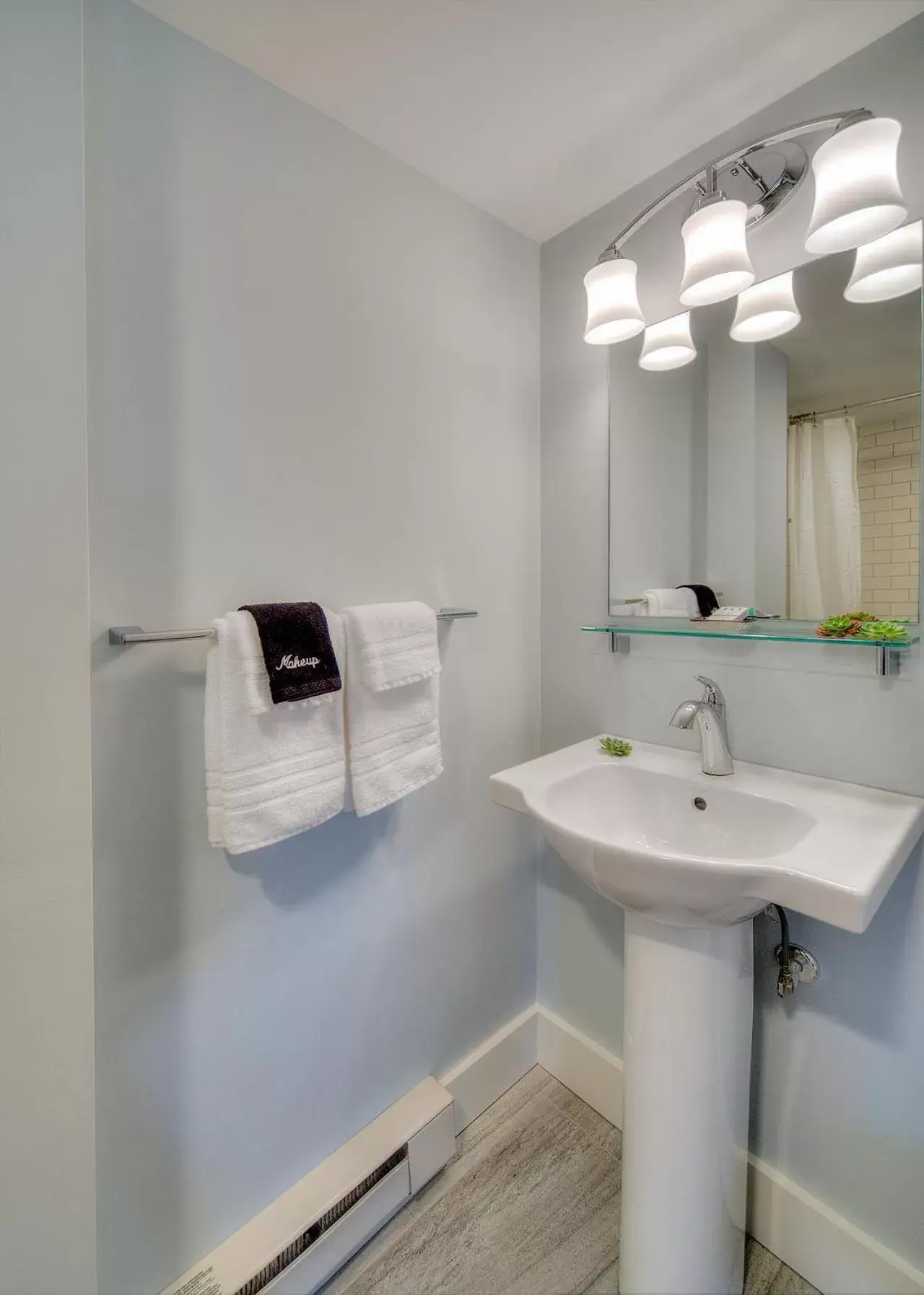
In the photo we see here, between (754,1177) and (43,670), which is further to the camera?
(754,1177)

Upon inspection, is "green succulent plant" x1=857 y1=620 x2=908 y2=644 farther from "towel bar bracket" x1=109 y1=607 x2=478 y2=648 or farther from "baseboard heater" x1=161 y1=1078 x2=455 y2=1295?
"baseboard heater" x1=161 y1=1078 x2=455 y2=1295

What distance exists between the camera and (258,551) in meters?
1.06

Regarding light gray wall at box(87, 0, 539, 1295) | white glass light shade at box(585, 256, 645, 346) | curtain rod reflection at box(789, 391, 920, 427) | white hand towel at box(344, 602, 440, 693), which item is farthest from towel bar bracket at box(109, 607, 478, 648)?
curtain rod reflection at box(789, 391, 920, 427)

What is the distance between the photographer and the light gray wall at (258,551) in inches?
36.1

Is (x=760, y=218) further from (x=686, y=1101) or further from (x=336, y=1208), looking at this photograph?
(x=336, y=1208)

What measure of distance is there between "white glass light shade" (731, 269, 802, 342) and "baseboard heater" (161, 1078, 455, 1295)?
1.83 meters

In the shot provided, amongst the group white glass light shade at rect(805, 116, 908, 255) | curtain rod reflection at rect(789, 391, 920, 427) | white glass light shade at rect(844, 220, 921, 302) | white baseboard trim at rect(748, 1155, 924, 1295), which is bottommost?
white baseboard trim at rect(748, 1155, 924, 1295)

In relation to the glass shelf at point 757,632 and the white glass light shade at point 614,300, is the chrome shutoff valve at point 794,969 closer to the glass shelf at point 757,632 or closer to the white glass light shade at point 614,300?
the glass shelf at point 757,632

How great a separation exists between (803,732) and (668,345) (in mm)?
907

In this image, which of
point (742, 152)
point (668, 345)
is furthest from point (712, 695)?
point (742, 152)

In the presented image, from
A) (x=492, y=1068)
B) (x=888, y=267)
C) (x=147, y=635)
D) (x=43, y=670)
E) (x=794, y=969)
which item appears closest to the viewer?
(x=43, y=670)

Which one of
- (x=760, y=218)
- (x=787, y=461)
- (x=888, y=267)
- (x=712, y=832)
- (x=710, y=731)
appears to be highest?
(x=760, y=218)

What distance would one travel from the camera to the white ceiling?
94cm

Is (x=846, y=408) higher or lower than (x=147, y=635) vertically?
higher
